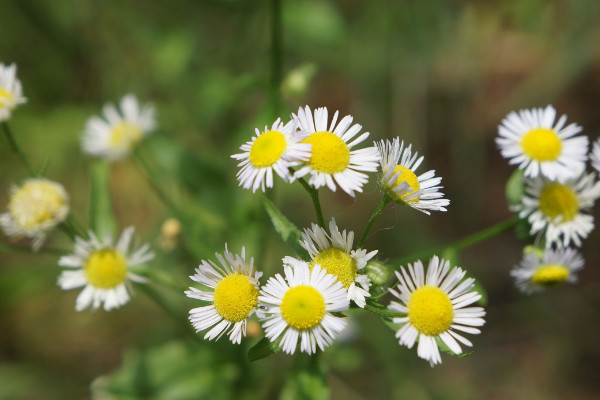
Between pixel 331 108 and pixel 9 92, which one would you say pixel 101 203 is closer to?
pixel 9 92

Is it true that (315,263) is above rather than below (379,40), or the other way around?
below

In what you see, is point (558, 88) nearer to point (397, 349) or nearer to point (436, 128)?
point (436, 128)

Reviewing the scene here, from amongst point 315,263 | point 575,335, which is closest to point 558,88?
point 575,335

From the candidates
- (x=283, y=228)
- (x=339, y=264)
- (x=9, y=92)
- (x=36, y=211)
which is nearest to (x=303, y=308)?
(x=339, y=264)

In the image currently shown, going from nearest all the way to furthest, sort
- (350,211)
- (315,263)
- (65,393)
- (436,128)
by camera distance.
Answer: (315,263), (65,393), (350,211), (436,128)

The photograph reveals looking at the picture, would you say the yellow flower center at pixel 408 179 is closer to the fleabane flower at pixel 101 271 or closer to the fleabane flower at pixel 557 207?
the fleabane flower at pixel 557 207

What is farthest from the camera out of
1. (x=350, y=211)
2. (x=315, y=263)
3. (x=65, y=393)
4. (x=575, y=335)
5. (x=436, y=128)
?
(x=436, y=128)
